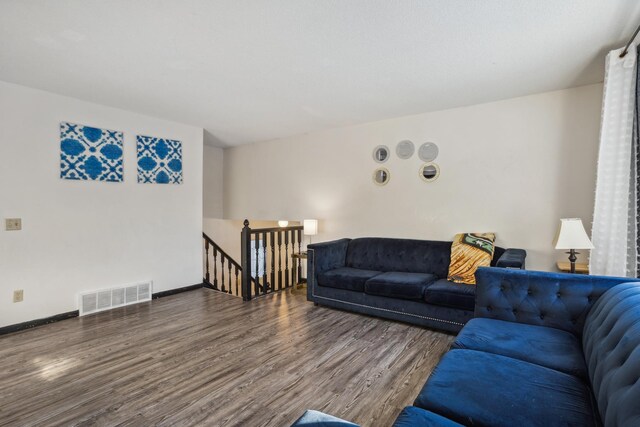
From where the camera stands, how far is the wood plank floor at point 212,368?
2.02 meters

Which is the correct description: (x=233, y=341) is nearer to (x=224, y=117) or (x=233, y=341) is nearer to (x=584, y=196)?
(x=224, y=117)

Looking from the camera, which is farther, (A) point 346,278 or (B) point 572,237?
(A) point 346,278

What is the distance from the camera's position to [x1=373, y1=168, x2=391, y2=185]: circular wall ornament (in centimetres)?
455

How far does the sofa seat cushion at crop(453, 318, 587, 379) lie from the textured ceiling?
198cm

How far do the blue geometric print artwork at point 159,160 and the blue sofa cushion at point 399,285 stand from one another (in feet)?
10.2

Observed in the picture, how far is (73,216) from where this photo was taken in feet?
12.4

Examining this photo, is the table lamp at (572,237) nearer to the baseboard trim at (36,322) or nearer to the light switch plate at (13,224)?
the baseboard trim at (36,322)

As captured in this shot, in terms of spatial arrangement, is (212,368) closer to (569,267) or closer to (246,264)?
(246,264)

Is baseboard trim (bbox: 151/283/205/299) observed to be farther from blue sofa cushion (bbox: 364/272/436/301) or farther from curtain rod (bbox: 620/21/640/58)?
curtain rod (bbox: 620/21/640/58)

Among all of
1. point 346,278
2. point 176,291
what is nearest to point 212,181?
point 176,291

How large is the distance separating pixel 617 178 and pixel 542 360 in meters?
1.78

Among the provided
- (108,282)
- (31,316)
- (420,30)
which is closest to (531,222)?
(420,30)

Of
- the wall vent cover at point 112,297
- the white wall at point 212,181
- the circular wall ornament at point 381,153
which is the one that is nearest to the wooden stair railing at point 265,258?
the wall vent cover at point 112,297

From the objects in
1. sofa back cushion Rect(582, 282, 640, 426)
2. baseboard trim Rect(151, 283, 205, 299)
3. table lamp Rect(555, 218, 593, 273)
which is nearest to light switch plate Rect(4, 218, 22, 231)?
baseboard trim Rect(151, 283, 205, 299)
